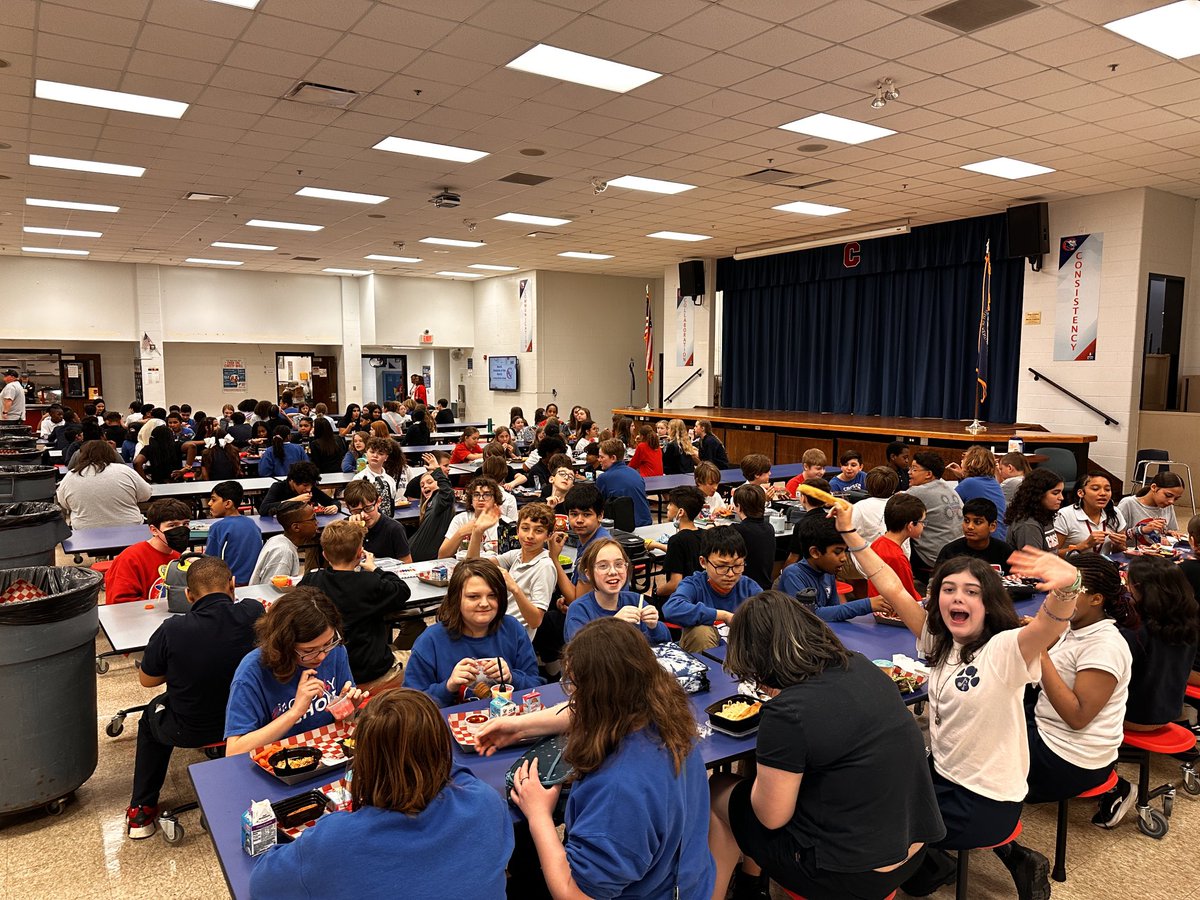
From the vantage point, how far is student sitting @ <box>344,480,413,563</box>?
4645mm

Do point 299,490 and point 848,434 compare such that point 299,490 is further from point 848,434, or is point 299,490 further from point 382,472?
point 848,434

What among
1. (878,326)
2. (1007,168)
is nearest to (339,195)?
(1007,168)

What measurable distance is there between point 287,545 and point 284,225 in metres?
8.92

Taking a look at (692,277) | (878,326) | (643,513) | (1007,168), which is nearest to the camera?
(643,513)

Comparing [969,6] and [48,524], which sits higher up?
[969,6]

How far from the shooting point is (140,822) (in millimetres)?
3178

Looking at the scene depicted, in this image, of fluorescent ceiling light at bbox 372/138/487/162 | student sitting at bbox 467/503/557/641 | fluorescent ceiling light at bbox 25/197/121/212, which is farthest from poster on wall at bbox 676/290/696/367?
student sitting at bbox 467/503/557/641

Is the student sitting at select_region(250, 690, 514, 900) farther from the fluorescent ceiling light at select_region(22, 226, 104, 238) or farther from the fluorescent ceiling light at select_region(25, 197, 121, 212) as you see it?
the fluorescent ceiling light at select_region(22, 226, 104, 238)

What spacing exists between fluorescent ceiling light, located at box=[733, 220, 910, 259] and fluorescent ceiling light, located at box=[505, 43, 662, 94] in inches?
257

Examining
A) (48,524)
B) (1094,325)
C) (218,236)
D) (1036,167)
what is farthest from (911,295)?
(48,524)

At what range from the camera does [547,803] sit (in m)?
1.93

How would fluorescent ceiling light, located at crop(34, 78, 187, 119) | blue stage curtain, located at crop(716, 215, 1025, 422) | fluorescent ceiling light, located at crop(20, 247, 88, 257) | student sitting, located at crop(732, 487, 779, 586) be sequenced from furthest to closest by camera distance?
fluorescent ceiling light, located at crop(20, 247, 88, 257)
blue stage curtain, located at crop(716, 215, 1025, 422)
fluorescent ceiling light, located at crop(34, 78, 187, 119)
student sitting, located at crop(732, 487, 779, 586)

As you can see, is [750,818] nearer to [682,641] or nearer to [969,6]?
[682,641]

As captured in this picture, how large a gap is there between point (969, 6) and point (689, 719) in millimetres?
4630
